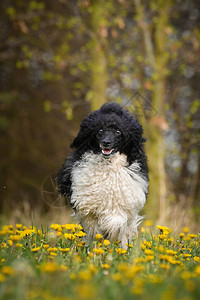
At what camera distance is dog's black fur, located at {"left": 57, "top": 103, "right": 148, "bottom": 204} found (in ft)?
13.1

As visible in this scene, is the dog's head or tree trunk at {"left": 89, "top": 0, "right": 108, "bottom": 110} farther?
tree trunk at {"left": 89, "top": 0, "right": 108, "bottom": 110}

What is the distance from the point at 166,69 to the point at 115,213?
16.2ft

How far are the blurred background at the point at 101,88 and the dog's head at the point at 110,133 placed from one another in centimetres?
105

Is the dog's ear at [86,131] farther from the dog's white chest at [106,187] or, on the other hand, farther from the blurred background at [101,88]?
the blurred background at [101,88]

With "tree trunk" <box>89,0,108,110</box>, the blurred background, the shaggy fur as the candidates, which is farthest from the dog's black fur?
"tree trunk" <box>89,0,108,110</box>

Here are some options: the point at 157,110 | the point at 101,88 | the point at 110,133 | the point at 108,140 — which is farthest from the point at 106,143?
the point at 101,88

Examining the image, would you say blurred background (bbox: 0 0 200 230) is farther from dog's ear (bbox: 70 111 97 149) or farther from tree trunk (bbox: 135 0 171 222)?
dog's ear (bbox: 70 111 97 149)

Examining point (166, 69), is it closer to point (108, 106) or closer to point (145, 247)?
point (108, 106)

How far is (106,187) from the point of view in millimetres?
3902

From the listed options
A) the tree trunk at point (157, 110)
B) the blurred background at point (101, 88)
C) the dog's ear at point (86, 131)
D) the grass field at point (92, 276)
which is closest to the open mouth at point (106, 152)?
the dog's ear at point (86, 131)

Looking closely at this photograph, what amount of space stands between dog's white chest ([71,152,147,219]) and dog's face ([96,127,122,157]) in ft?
0.40

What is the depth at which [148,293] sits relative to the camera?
1.95 m

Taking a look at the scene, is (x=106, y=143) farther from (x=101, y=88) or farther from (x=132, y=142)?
(x=101, y=88)

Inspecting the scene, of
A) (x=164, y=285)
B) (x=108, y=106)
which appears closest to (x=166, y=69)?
(x=108, y=106)
